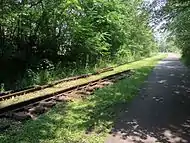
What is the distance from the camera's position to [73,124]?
753cm

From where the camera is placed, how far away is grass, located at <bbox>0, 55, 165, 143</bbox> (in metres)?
6.38

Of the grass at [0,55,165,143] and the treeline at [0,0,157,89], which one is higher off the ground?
the treeline at [0,0,157,89]

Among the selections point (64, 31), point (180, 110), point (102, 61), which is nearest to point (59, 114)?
point (180, 110)

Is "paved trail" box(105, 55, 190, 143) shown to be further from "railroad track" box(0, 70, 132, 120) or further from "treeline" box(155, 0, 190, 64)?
"treeline" box(155, 0, 190, 64)

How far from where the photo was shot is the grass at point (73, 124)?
6375mm

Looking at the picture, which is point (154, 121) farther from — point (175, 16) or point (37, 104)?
point (175, 16)

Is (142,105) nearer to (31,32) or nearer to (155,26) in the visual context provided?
(31,32)

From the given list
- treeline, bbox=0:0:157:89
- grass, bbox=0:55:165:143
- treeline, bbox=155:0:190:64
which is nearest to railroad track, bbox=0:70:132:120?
grass, bbox=0:55:165:143

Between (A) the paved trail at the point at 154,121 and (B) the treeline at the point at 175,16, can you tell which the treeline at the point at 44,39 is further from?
(A) the paved trail at the point at 154,121

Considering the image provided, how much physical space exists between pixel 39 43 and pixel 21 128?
13.9 meters

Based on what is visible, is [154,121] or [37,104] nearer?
[154,121]

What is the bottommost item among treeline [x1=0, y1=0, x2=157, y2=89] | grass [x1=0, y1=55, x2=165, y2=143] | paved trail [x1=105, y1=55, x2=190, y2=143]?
paved trail [x1=105, y1=55, x2=190, y2=143]

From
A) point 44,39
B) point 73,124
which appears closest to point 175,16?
point 44,39

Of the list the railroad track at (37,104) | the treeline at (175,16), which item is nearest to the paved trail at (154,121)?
the railroad track at (37,104)
